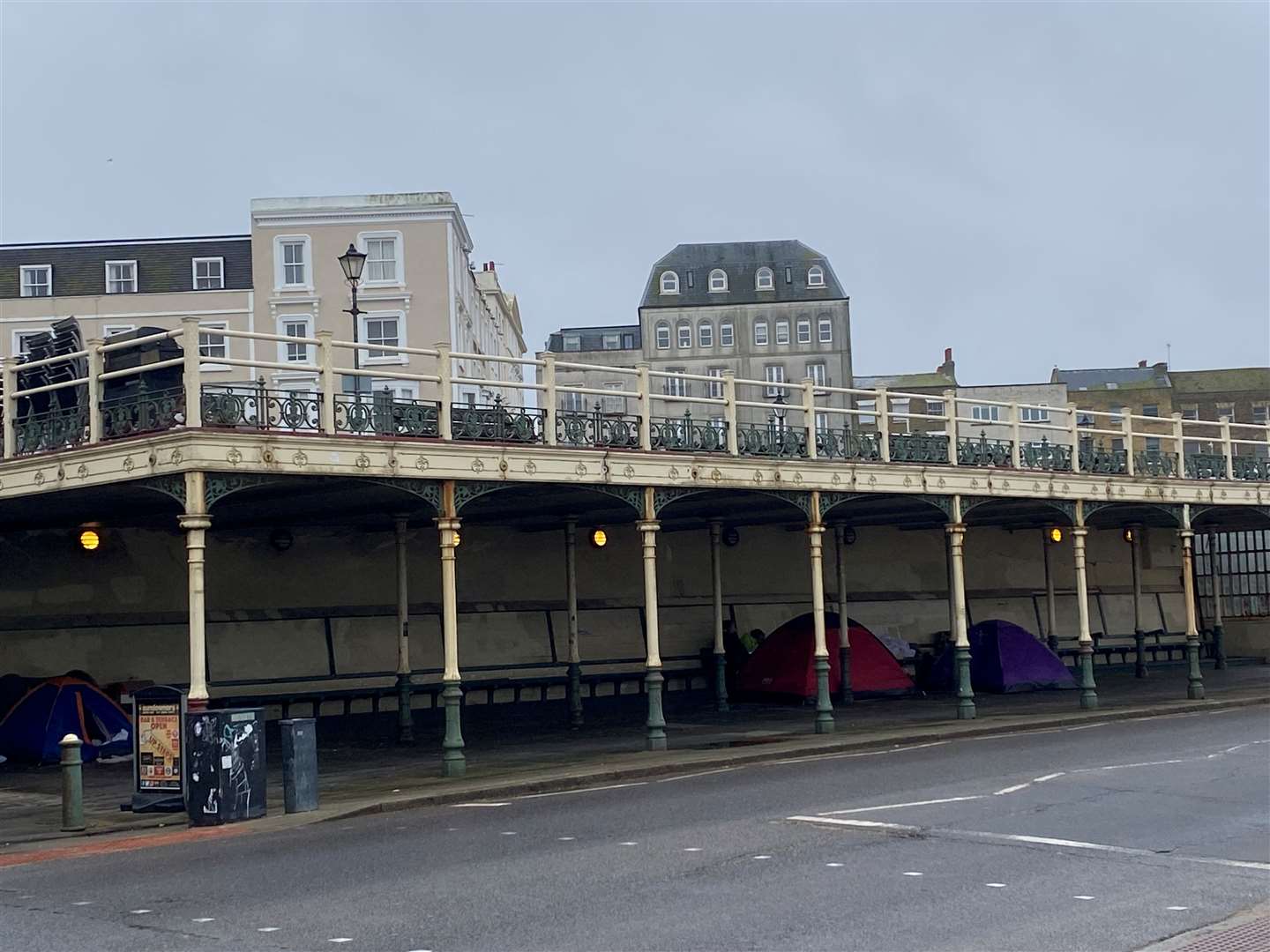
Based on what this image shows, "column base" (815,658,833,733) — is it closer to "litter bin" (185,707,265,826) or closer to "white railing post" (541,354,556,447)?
"white railing post" (541,354,556,447)

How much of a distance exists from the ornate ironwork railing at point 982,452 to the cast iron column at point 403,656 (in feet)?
33.4

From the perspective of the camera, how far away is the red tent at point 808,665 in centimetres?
3172

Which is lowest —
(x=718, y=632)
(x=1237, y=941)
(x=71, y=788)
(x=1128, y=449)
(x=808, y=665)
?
(x=1237, y=941)

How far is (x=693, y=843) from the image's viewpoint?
14.0 meters

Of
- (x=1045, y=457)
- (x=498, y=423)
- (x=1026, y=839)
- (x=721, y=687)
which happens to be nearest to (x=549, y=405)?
(x=498, y=423)

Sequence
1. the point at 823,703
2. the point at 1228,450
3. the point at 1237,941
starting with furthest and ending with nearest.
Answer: the point at 1228,450 → the point at 823,703 → the point at 1237,941

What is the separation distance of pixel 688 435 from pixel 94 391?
8890 millimetres

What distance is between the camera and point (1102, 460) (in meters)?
31.4

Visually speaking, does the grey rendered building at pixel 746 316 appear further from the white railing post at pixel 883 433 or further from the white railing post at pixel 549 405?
the white railing post at pixel 549 405

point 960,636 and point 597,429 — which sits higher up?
point 597,429

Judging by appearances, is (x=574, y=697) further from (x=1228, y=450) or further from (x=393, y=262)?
(x=393, y=262)

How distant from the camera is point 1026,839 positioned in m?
14.2

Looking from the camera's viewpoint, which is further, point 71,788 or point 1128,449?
point 1128,449

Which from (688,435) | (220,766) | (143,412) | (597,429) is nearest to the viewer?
(220,766)
